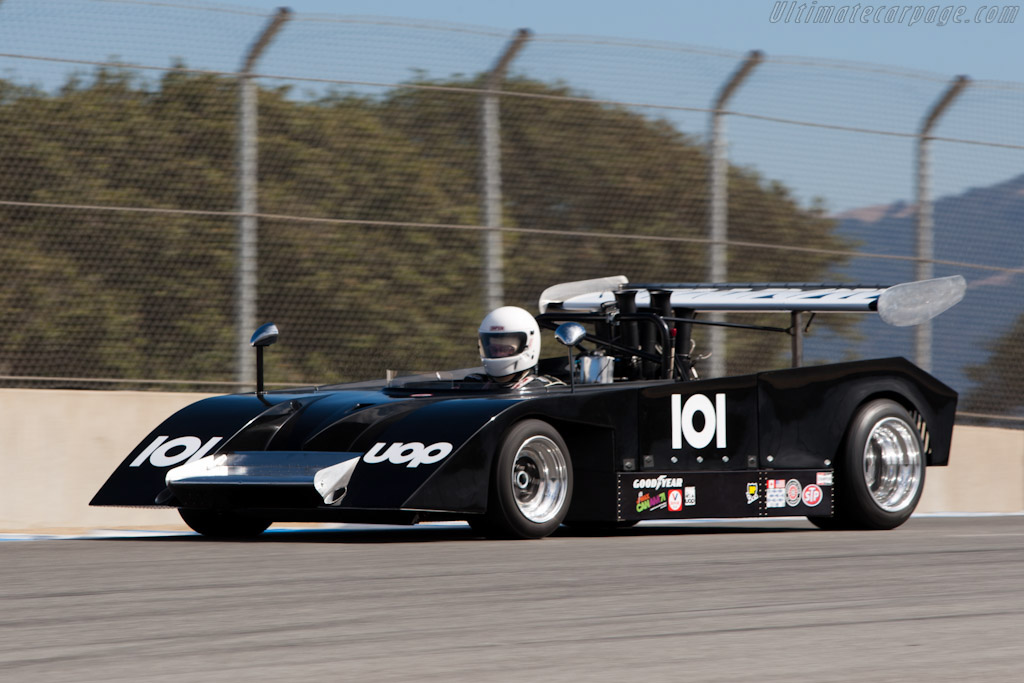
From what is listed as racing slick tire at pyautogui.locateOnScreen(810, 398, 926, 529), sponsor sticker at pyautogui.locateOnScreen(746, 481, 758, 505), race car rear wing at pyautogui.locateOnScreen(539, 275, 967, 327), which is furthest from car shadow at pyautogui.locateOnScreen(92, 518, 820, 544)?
race car rear wing at pyautogui.locateOnScreen(539, 275, 967, 327)

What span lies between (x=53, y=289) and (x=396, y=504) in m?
3.70

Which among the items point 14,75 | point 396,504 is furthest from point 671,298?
point 14,75

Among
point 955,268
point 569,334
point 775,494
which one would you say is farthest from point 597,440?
point 955,268

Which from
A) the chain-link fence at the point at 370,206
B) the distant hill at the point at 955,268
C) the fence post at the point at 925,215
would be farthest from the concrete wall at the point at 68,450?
the fence post at the point at 925,215

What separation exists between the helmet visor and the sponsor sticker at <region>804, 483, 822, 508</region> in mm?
1854

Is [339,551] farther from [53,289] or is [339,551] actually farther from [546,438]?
[53,289]

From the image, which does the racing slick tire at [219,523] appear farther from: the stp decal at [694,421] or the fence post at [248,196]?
the stp decal at [694,421]

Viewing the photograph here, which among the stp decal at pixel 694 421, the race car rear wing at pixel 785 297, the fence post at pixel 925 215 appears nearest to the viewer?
the stp decal at pixel 694 421

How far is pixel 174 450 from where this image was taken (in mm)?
8727

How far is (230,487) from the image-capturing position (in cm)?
806

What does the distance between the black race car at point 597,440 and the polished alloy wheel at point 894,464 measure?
10 millimetres

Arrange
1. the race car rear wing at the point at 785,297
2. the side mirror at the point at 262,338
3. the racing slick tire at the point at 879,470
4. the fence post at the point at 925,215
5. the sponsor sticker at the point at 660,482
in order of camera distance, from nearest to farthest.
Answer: the sponsor sticker at the point at 660,482
the side mirror at the point at 262,338
the racing slick tire at the point at 879,470
the race car rear wing at the point at 785,297
the fence post at the point at 925,215

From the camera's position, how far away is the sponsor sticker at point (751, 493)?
363 inches

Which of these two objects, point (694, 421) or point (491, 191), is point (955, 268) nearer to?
point (491, 191)
